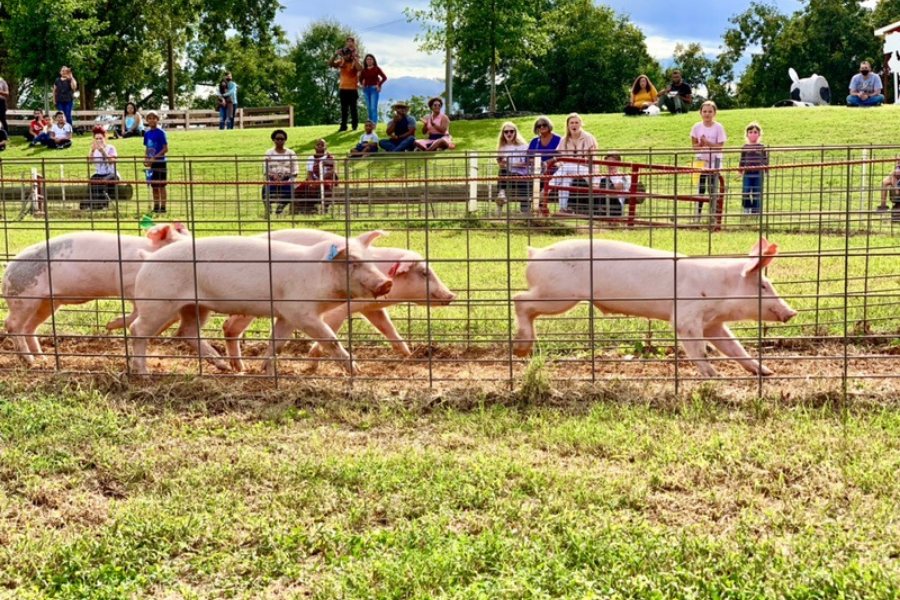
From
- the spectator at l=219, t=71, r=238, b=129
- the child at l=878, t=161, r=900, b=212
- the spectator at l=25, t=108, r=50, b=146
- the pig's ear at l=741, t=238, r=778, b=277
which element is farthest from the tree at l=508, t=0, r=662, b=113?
the pig's ear at l=741, t=238, r=778, b=277

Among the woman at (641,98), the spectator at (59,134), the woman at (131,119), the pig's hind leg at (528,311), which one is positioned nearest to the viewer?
the pig's hind leg at (528,311)

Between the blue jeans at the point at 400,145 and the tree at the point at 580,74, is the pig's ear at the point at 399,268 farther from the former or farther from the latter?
the tree at the point at 580,74

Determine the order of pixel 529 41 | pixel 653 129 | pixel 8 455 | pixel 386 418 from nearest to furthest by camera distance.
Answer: pixel 8 455
pixel 386 418
pixel 653 129
pixel 529 41

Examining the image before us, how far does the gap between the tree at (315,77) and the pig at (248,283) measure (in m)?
51.6

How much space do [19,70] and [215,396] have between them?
32050mm

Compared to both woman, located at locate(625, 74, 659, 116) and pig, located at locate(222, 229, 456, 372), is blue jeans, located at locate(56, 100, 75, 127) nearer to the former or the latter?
woman, located at locate(625, 74, 659, 116)

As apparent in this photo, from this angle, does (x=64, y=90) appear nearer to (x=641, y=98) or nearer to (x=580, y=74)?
(x=641, y=98)

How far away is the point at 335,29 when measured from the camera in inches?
2916

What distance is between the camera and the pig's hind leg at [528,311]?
23.1 ft

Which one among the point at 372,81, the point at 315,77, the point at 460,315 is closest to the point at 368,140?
the point at 372,81

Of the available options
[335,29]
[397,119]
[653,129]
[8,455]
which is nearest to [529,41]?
[653,129]

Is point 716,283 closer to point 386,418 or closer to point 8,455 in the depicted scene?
point 386,418

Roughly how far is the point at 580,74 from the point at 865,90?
2684cm

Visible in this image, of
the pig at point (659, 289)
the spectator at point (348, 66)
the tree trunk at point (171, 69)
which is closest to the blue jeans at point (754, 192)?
the pig at point (659, 289)
